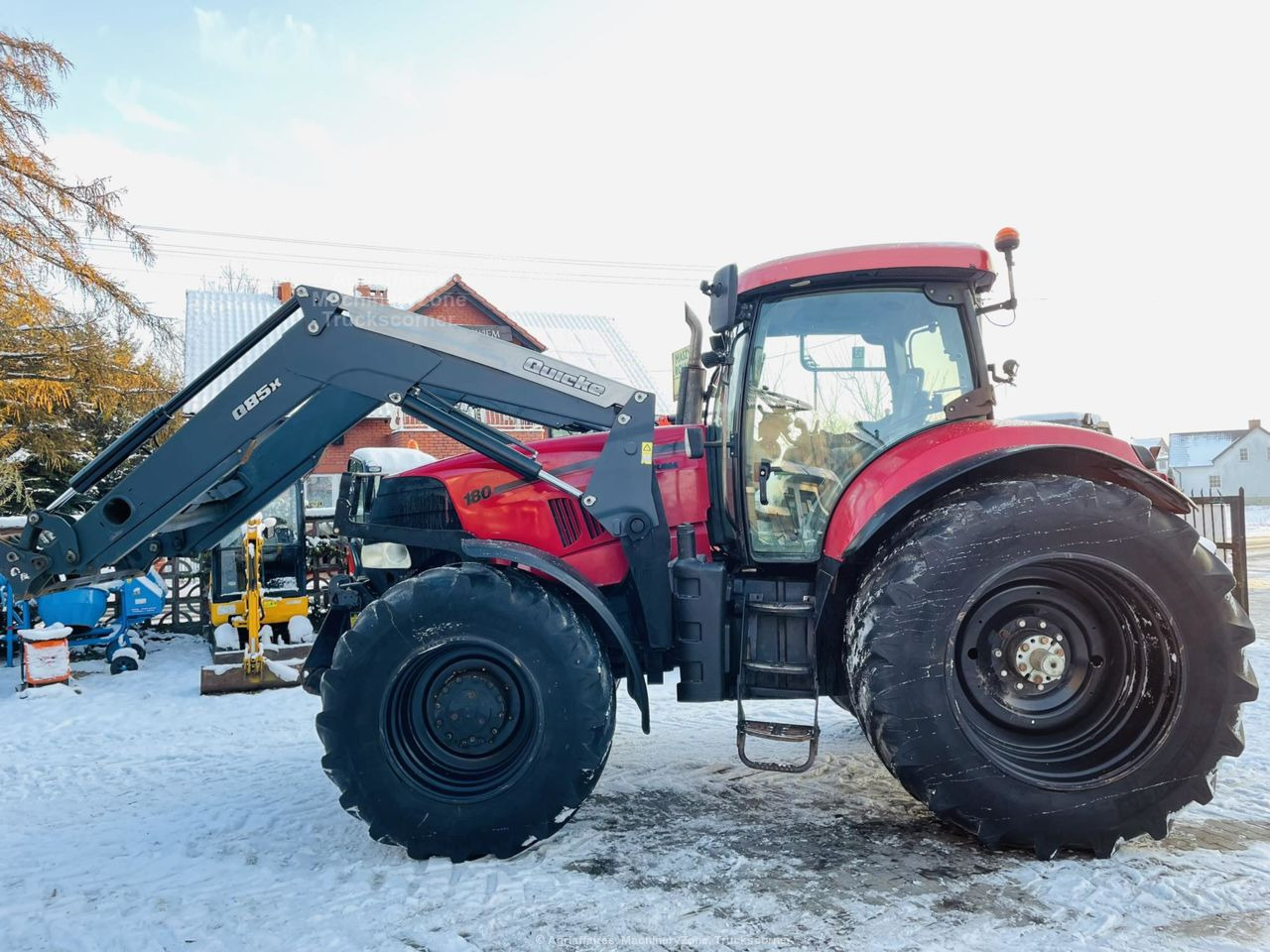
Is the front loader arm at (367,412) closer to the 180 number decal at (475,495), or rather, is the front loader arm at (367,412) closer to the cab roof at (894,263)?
the 180 number decal at (475,495)

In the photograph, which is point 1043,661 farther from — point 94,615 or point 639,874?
point 94,615

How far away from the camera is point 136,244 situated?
10656 millimetres

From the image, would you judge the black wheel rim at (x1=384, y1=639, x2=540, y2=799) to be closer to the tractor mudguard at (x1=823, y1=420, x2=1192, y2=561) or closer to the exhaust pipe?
the tractor mudguard at (x1=823, y1=420, x2=1192, y2=561)

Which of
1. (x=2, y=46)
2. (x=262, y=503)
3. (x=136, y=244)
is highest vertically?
(x=2, y=46)

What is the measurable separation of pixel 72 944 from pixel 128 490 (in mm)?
1839

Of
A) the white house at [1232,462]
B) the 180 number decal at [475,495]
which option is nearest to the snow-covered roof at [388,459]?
the 180 number decal at [475,495]

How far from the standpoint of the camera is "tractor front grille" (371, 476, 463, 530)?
4.02m

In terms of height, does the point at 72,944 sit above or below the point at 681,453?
below

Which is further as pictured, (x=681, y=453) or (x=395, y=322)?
(x=681, y=453)

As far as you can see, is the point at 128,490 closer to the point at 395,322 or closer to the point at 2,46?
the point at 395,322

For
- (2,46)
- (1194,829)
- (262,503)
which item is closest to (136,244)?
(2,46)

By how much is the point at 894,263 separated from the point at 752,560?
59.6 inches

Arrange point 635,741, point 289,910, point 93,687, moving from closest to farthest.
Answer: point 289,910 → point 635,741 → point 93,687

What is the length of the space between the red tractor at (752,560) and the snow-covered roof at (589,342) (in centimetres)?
2060
